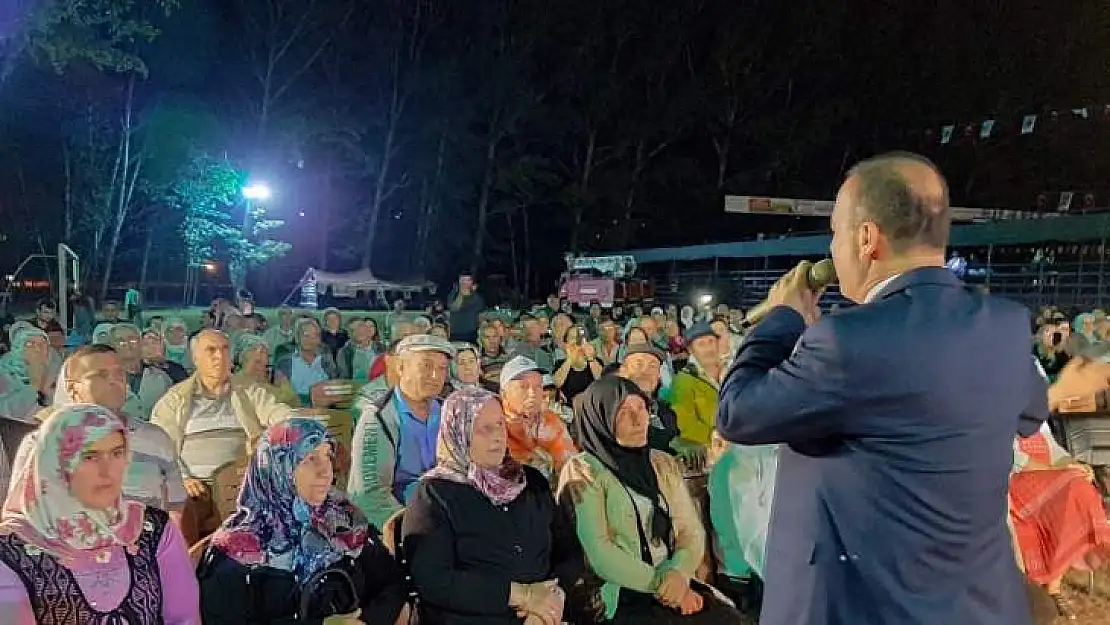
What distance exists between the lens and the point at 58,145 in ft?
82.8

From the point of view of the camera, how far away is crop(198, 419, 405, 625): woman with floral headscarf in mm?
2871

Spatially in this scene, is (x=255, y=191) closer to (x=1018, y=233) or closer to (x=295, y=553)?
(x=1018, y=233)

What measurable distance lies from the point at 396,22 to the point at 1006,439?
3286cm

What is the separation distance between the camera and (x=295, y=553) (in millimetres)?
2943

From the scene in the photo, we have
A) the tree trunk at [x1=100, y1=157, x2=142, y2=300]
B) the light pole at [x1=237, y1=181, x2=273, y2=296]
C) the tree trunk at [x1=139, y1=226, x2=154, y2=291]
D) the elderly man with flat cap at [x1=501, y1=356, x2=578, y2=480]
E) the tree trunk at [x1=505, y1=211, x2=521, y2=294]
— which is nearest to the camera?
the elderly man with flat cap at [x1=501, y1=356, x2=578, y2=480]

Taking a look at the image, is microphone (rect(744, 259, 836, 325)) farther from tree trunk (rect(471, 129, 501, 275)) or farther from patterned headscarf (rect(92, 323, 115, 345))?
tree trunk (rect(471, 129, 501, 275))

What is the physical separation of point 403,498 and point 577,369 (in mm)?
4006

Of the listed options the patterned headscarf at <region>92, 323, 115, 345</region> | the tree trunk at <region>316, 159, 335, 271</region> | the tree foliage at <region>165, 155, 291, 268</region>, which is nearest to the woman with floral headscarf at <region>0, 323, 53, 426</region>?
the patterned headscarf at <region>92, 323, 115, 345</region>

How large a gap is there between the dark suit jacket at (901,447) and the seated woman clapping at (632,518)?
2137 millimetres

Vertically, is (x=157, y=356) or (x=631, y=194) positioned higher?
(x=631, y=194)

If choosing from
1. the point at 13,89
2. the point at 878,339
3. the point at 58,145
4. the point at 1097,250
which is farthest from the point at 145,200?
the point at 878,339

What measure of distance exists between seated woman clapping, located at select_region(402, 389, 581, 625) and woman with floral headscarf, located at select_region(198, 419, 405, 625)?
16cm

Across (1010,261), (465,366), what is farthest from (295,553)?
(1010,261)

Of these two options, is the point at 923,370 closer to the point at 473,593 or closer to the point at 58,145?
the point at 473,593
